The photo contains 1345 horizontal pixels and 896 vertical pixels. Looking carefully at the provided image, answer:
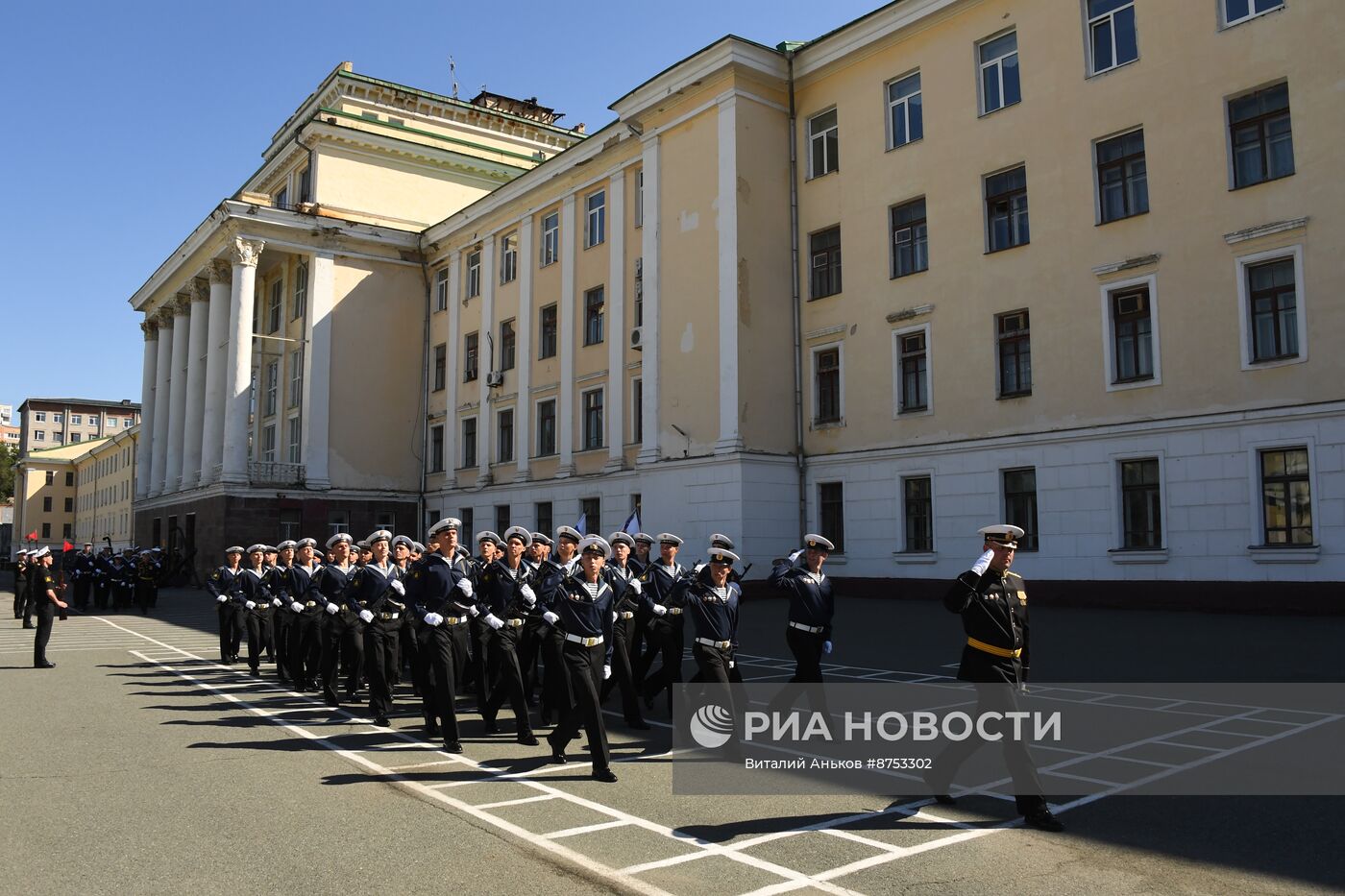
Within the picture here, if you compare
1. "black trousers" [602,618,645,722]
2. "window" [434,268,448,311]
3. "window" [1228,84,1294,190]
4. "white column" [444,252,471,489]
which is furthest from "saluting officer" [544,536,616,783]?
"window" [434,268,448,311]

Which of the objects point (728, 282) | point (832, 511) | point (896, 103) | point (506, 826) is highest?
point (896, 103)

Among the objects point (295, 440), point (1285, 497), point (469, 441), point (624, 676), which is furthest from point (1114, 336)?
point (295, 440)

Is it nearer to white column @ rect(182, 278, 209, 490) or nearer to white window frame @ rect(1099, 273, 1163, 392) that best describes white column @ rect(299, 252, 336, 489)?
white column @ rect(182, 278, 209, 490)

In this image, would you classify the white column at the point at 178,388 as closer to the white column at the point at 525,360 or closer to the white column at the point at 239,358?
the white column at the point at 239,358

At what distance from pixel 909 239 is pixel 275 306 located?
34297 millimetres

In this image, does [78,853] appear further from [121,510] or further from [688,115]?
[121,510]

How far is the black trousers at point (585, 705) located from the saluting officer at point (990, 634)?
2.59 m

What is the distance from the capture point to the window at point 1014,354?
2338 cm

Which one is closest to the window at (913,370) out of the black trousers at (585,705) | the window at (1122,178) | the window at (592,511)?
the window at (1122,178)

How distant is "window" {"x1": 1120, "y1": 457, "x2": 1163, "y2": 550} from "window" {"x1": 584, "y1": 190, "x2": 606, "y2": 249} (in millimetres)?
19591

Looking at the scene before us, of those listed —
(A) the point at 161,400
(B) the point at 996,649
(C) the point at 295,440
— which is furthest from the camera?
(A) the point at 161,400

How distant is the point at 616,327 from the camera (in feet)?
111

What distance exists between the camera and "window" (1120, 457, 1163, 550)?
20844 mm

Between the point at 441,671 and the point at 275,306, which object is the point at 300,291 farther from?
the point at 441,671
